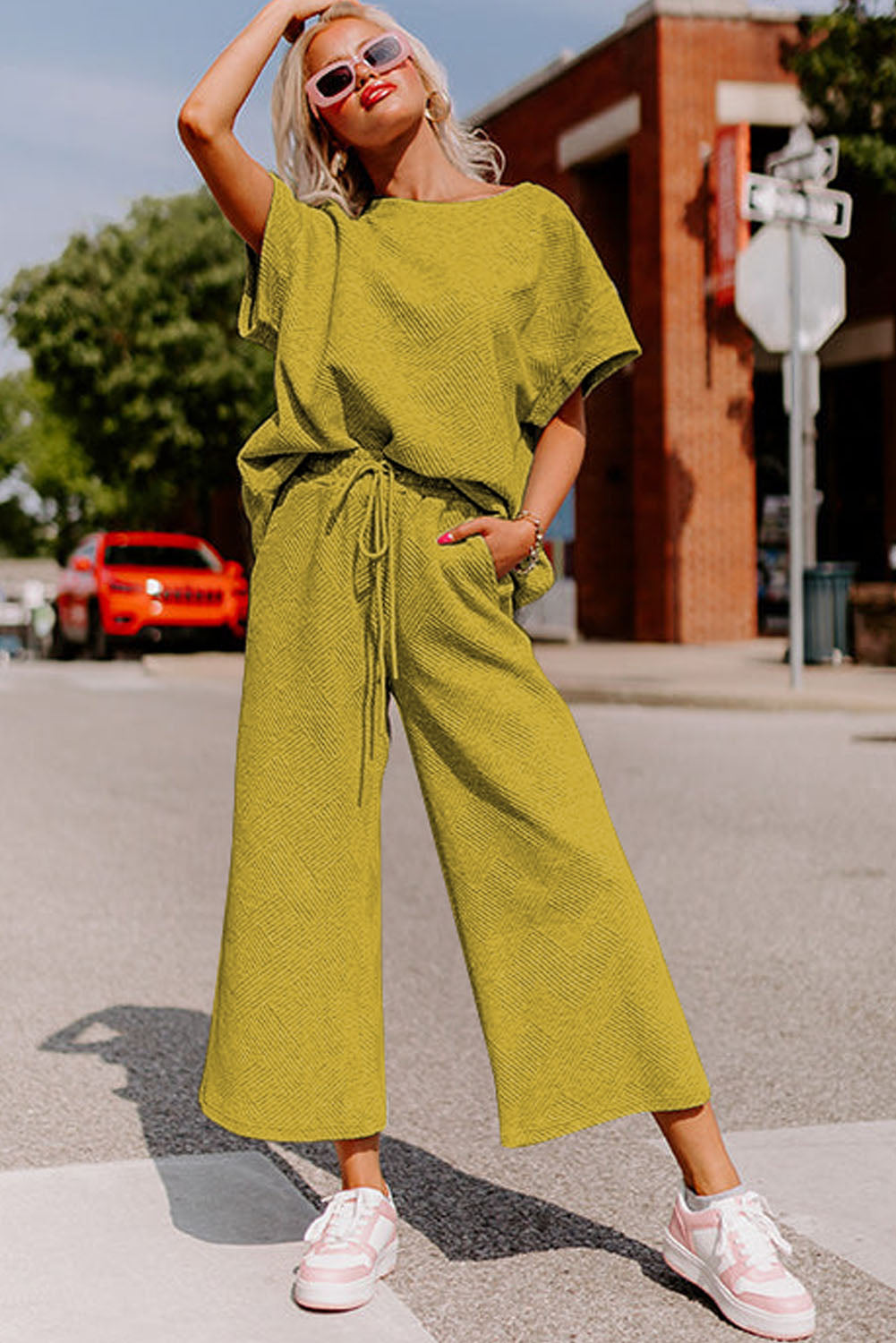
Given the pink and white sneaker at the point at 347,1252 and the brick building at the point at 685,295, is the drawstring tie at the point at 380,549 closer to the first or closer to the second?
the pink and white sneaker at the point at 347,1252

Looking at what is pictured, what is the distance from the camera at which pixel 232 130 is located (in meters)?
2.60

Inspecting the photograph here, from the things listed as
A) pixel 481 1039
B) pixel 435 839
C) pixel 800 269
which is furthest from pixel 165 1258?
pixel 800 269

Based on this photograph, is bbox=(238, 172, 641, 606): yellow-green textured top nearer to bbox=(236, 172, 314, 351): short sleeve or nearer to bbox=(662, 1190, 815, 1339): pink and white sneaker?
bbox=(236, 172, 314, 351): short sleeve

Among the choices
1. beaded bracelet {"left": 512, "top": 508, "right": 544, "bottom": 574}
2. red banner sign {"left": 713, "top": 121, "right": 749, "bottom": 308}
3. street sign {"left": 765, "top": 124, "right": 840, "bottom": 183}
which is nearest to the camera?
beaded bracelet {"left": 512, "top": 508, "right": 544, "bottom": 574}

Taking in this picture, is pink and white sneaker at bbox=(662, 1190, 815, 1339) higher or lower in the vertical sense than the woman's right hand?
lower

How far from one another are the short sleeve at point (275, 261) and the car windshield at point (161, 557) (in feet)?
68.7

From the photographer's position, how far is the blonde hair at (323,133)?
8.97 feet

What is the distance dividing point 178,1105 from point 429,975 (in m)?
1.49

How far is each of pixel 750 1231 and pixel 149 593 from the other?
2083cm

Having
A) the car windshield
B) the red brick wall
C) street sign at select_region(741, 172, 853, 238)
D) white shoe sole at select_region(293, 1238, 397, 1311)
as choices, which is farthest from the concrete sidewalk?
white shoe sole at select_region(293, 1238, 397, 1311)

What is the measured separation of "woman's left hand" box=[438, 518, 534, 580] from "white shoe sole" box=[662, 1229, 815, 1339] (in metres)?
1.04

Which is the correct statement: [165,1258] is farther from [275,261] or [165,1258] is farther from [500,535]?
[275,261]

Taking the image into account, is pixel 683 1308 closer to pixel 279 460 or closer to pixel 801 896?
pixel 279 460

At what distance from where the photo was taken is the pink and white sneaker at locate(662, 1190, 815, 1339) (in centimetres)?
246
